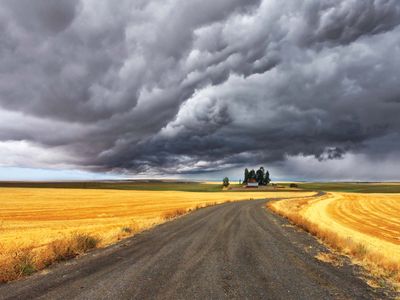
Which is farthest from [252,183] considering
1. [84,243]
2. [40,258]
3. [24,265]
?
[24,265]

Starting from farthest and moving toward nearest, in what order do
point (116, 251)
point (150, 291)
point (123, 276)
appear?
point (116, 251) → point (123, 276) → point (150, 291)

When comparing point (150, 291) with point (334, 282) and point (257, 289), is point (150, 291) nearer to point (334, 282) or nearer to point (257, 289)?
point (257, 289)

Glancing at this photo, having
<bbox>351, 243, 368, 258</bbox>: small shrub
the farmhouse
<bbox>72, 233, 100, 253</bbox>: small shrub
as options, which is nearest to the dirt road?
<bbox>72, 233, 100, 253</bbox>: small shrub

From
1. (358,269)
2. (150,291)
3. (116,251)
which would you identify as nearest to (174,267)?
(150,291)

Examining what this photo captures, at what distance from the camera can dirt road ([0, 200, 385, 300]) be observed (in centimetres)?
848

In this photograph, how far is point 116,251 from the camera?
14.5 metres

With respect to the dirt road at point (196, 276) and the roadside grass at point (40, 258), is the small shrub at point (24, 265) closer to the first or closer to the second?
the roadside grass at point (40, 258)

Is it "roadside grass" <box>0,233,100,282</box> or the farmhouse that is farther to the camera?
the farmhouse

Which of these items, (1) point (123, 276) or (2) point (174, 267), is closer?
(1) point (123, 276)

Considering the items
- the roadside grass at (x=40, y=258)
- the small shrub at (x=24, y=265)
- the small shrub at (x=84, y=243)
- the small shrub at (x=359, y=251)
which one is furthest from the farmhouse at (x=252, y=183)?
the small shrub at (x=24, y=265)

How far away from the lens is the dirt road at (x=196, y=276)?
27.8ft

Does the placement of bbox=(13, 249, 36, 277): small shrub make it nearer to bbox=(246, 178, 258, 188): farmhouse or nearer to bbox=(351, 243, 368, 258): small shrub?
bbox=(351, 243, 368, 258): small shrub

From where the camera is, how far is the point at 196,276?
1009 centimetres

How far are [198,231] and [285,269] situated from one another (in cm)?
1085
